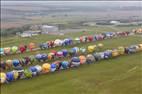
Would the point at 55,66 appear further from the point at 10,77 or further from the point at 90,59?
the point at 10,77

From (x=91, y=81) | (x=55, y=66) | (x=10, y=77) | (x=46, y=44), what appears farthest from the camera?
(x=46, y=44)

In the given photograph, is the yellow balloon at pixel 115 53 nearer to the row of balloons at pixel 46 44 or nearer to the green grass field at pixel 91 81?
the green grass field at pixel 91 81

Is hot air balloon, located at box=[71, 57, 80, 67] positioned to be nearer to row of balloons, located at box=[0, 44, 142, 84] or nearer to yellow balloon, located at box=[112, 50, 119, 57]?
row of balloons, located at box=[0, 44, 142, 84]

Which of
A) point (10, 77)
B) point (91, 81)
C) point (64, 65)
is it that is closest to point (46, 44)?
point (64, 65)

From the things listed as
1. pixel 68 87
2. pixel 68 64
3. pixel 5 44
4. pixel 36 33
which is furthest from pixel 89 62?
pixel 36 33

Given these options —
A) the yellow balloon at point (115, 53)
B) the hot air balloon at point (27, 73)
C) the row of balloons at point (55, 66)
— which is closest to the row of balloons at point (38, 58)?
the row of balloons at point (55, 66)

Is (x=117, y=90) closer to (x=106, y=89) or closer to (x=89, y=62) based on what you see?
(x=106, y=89)

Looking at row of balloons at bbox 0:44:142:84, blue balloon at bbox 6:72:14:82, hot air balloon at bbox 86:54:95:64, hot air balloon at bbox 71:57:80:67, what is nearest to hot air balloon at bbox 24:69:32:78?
row of balloons at bbox 0:44:142:84
